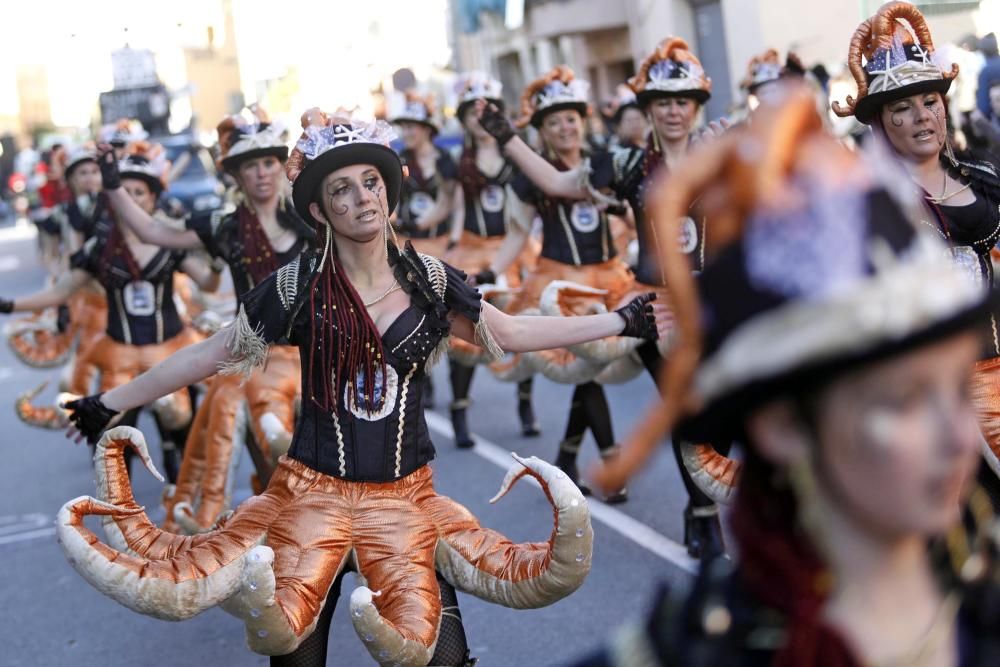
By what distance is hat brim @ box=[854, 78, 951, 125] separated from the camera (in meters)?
5.23

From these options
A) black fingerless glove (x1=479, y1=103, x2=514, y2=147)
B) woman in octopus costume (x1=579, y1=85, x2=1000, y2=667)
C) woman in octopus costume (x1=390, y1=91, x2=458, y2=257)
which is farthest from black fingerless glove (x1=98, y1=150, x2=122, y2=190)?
woman in octopus costume (x1=579, y1=85, x2=1000, y2=667)

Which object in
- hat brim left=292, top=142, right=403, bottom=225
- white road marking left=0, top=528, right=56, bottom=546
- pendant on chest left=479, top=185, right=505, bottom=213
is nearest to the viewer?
hat brim left=292, top=142, right=403, bottom=225

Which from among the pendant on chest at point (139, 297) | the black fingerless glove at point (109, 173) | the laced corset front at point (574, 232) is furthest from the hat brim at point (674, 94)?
the pendant on chest at point (139, 297)

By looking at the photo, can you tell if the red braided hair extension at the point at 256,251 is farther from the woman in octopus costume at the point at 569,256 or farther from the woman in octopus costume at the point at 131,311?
the woman in octopus costume at the point at 131,311

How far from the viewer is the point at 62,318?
11.4 metres

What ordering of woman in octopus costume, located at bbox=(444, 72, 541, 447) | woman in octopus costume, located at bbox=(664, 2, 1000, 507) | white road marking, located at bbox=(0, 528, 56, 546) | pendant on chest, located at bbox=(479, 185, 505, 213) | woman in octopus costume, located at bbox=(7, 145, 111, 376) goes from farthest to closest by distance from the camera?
1. pendant on chest, located at bbox=(479, 185, 505, 213)
2. woman in octopus costume, located at bbox=(444, 72, 541, 447)
3. woman in octopus costume, located at bbox=(7, 145, 111, 376)
4. white road marking, located at bbox=(0, 528, 56, 546)
5. woman in octopus costume, located at bbox=(664, 2, 1000, 507)

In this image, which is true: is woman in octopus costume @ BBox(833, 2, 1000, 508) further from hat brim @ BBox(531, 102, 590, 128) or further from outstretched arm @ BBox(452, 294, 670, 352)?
hat brim @ BBox(531, 102, 590, 128)

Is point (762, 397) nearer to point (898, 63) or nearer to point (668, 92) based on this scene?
point (898, 63)

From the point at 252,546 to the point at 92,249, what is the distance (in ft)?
16.3

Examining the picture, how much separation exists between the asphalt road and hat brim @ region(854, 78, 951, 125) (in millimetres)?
2316

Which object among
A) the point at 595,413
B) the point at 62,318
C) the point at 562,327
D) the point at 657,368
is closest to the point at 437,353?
the point at 562,327

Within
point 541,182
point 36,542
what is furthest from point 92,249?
point 541,182

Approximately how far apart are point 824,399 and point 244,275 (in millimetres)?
5494

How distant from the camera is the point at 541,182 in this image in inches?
309
